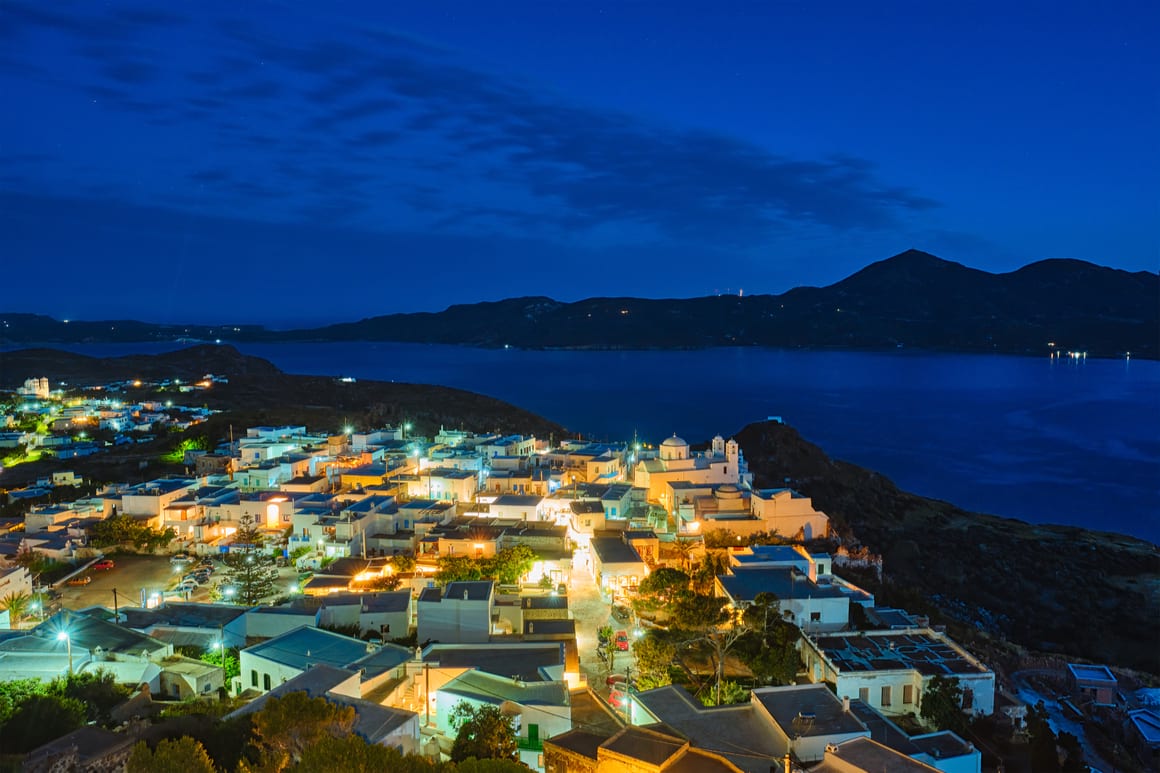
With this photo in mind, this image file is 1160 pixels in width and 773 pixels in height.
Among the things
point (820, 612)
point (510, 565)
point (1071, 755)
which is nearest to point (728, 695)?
point (820, 612)

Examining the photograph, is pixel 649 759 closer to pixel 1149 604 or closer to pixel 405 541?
pixel 405 541

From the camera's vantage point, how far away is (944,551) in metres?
27.2

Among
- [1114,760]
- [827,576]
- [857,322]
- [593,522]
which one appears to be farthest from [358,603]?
[857,322]

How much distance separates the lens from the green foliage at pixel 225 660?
1133cm

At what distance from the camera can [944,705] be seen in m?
10.5

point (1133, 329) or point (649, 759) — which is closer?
point (649, 759)

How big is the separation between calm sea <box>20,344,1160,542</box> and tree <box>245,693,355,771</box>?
3736 centimetres

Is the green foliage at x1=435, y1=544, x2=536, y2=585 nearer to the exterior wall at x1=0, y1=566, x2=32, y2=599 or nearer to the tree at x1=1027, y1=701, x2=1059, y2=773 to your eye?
the exterior wall at x1=0, y1=566, x2=32, y2=599

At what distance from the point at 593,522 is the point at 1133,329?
133m

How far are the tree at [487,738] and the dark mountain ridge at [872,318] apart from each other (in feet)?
440

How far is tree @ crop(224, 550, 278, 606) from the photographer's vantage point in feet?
48.8

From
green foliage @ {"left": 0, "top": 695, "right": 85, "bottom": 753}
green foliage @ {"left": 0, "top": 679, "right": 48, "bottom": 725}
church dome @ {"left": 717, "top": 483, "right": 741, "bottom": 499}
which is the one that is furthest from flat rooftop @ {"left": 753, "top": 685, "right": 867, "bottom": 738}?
church dome @ {"left": 717, "top": 483, "right": 741, "bottom": 499}

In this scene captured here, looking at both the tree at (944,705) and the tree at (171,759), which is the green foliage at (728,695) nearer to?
the tree at (944,705)

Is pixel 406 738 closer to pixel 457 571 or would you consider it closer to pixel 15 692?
pixel 15 692
